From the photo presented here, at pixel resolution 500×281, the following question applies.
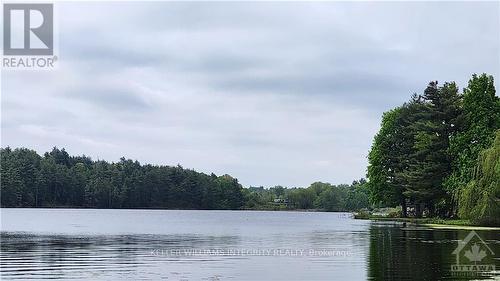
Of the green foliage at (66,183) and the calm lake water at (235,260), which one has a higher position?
the green foliage at (66,183)

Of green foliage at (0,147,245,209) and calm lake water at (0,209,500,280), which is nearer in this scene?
calm lake water at (0,209,500,280)

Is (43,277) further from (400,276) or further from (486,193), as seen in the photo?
(486,193)

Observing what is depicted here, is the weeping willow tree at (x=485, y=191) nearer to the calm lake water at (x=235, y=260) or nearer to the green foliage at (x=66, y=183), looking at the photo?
the calm lake water at (x=235, y=260)

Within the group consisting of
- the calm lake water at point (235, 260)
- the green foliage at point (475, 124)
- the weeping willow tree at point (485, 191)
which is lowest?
the calm lake water at point (235, 260)

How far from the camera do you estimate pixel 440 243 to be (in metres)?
37.3

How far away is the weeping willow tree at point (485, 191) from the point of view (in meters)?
52.8

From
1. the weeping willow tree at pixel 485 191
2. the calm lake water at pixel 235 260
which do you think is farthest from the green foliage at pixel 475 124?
the calm lake water at pixel 235 260

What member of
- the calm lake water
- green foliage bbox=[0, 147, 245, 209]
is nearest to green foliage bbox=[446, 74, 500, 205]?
the calm lake water

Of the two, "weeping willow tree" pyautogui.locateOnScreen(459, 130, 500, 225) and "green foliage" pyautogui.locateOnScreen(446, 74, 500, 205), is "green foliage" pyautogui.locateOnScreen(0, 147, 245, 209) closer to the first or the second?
"green foliage" pyautogui.locateOnScreen(446, 74, 500, 205)

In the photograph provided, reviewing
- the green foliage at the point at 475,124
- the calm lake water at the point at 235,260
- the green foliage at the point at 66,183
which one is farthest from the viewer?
the green foliage at the point at 66,183

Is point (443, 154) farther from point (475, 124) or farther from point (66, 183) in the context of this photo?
point (66, 183)

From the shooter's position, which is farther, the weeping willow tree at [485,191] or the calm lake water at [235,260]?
the weeping willow tree at [485,191]

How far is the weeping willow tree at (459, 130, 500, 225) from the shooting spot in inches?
2080

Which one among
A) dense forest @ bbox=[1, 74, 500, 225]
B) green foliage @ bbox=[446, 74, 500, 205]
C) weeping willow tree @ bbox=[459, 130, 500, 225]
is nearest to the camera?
weeping willow tree @ bbox=[459, 130, 500, 225]
